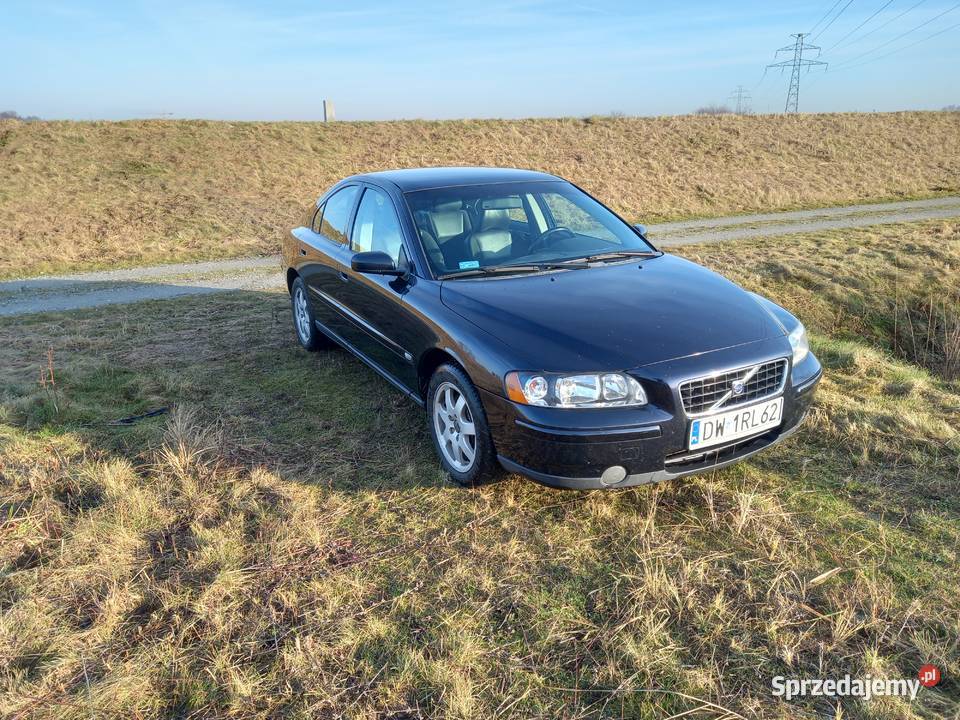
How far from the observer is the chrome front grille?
3014 millimetres

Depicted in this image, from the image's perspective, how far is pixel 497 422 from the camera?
10.4 ft

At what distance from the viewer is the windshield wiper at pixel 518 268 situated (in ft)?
12.8

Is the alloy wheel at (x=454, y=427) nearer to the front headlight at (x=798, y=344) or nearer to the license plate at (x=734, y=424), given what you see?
the license plate at (x=734, y=424)

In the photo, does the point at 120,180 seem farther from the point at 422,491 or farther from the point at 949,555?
the point at 949,555

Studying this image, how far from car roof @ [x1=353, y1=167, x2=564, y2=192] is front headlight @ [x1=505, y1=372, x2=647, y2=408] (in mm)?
2002

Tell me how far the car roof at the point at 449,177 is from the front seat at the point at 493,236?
1.21 feet

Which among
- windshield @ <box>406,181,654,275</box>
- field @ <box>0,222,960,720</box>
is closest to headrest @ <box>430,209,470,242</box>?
windshield @ <box>406,181,654,275</box>

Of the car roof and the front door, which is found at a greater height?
the car roof

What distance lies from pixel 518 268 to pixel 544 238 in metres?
0.47

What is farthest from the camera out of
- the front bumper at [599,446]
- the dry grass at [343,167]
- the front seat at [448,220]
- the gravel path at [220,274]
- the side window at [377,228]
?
the dry grass at [343,167]

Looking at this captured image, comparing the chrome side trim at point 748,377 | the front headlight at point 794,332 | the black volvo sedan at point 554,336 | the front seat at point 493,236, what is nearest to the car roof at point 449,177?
the black volvo sedan at point 554,336

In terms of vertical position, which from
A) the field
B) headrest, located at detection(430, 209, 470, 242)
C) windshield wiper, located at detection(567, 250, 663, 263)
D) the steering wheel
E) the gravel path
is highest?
headrest, located at detection(430, 209, 470, 242)

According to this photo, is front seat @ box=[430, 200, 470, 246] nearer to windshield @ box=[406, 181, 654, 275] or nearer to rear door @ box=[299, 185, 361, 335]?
windshield @ box=[406, 181, 654, 275]

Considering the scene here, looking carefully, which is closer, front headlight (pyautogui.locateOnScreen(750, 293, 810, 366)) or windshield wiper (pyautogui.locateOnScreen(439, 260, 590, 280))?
front headlight (pyautogui.locateOnScreen(750, 293, 810, 366))
